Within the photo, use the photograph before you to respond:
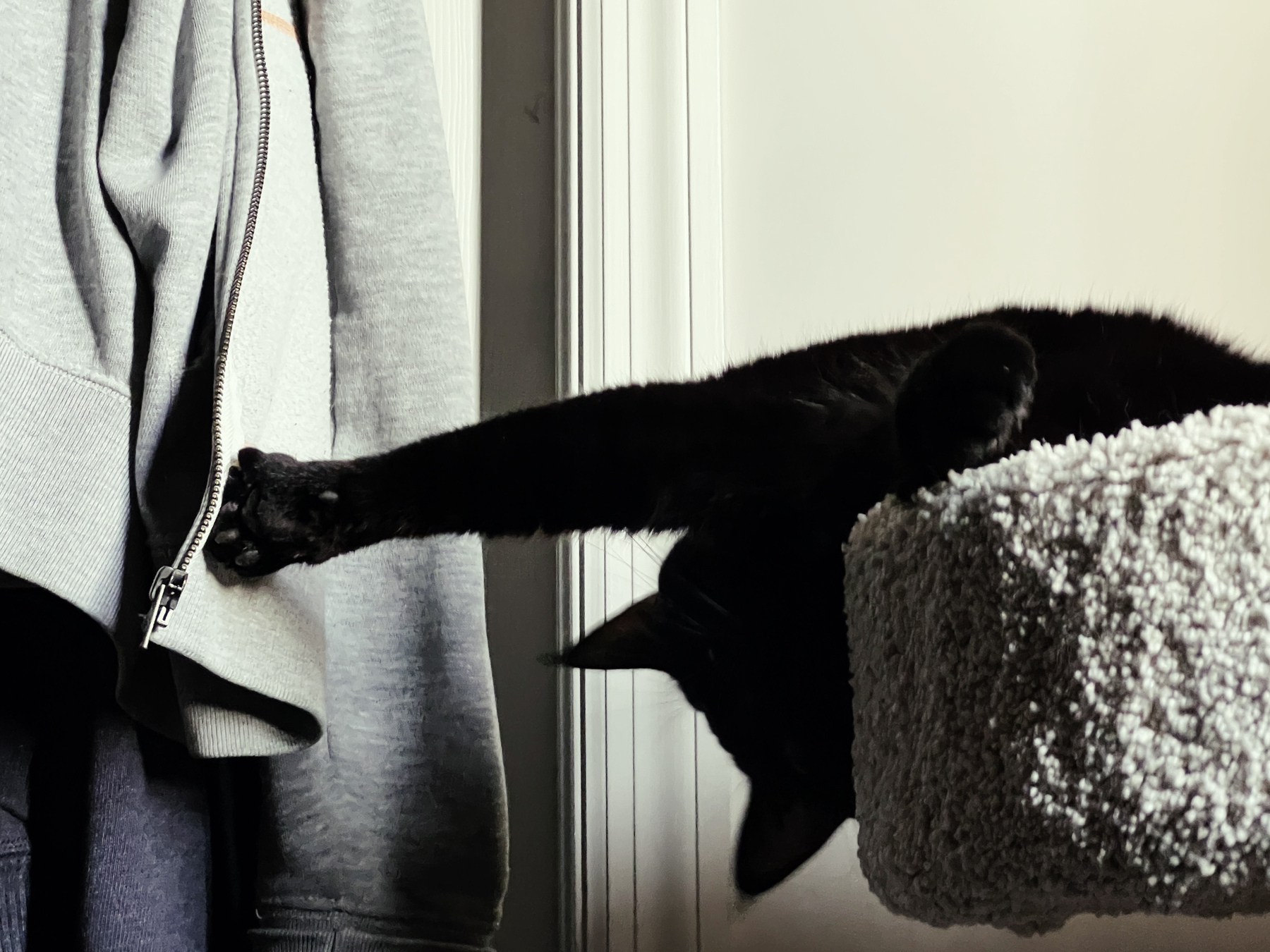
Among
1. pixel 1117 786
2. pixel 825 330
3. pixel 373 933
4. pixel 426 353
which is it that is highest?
pixel 825 330

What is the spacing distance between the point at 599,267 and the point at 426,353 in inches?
10.4

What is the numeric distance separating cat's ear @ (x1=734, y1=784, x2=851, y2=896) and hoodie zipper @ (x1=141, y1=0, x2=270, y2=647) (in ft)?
1.06

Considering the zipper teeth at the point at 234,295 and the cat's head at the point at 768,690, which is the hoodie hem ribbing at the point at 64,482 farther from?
the cat's head at the point at 768,690

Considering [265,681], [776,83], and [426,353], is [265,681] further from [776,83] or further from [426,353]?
[776,83]

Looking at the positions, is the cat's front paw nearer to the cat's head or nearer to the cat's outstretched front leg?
the cat's outstretched front leg

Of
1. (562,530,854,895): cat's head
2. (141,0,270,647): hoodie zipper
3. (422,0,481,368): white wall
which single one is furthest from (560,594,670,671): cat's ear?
(422,0,481,368): white wall

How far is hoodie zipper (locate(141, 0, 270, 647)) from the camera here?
391 millimetres

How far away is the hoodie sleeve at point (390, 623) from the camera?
506 millimetres

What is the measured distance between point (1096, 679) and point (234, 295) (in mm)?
419

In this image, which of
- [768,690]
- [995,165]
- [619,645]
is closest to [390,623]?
[619,645]

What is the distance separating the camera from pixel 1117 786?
26 centimetres

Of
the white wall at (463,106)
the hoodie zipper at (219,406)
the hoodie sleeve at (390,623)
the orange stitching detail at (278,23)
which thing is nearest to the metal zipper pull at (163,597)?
the hoodie zipper at (219,406)

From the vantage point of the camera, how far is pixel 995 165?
0.80 metres

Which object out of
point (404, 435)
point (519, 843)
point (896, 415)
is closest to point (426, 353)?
point (404, 435)
